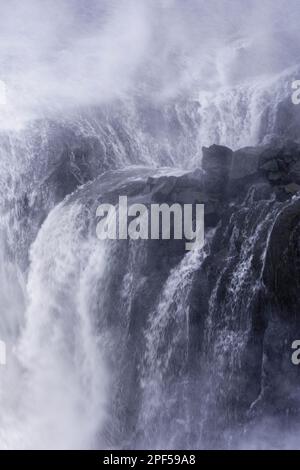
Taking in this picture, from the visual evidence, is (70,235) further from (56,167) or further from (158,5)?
(158,5)

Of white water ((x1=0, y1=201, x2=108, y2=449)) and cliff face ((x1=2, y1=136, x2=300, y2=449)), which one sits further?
white water ((x1=0, y1=201, x2=108, y2=449))

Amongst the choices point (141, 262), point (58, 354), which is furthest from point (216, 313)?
point (58, 354)

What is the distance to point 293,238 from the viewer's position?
64.6 ft

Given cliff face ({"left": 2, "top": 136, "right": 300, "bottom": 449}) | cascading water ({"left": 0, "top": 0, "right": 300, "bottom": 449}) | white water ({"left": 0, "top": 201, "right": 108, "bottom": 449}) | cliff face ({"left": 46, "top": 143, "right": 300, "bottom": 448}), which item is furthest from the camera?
white water ({"left": 0, "top": 201, "right": 108, "bottom": 449})

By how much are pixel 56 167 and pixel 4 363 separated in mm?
9977

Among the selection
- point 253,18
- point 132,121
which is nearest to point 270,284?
point 132,121

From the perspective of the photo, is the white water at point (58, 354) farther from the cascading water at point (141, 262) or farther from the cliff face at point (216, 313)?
the cliff face at point (216, 313)

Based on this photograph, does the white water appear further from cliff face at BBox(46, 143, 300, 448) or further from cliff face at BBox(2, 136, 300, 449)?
cliff face at BBox(46, 143, 300, 448)

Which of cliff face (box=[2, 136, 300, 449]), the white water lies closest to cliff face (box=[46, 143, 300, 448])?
cliff face (box=[2, 136, 300, 449])

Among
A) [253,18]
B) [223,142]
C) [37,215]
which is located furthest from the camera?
[253,18]

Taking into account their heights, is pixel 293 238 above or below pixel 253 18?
below

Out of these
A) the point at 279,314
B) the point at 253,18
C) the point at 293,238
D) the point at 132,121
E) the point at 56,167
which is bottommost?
the point at 279,314

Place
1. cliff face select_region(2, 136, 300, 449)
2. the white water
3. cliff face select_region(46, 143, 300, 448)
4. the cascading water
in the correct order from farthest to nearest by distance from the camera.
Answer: the white water
the cascading water
cliff face select_region(2, 136, 300, 449)
cliff face select_region(46, 143, 300, 448)

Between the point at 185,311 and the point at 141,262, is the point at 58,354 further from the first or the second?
the point at 185,311
